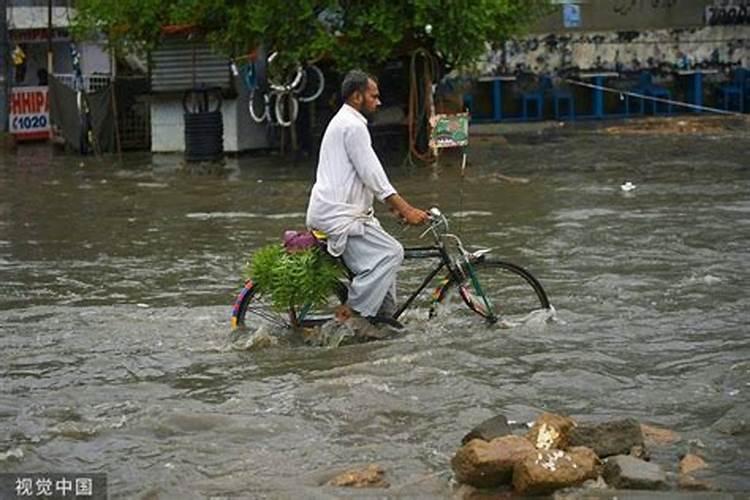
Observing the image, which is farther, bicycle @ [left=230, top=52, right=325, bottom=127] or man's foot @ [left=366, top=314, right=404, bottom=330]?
bicycle @ [left=230, top=52, right=325, bottom=127]

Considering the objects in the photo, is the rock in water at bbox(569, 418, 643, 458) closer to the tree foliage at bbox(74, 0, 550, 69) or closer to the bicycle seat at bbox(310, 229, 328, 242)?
the bicycle seat at bbox(310, 229, 328, 242)

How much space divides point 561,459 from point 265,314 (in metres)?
4.05

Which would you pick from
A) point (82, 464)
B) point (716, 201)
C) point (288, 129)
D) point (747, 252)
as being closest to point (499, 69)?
point (288, 129)

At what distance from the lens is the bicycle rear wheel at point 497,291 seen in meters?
9.89

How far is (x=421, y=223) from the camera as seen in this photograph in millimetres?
9344

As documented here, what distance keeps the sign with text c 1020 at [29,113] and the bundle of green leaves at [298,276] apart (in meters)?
21.8

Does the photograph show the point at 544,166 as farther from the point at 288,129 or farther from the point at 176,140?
the point at 176,140

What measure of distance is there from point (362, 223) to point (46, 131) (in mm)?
22738

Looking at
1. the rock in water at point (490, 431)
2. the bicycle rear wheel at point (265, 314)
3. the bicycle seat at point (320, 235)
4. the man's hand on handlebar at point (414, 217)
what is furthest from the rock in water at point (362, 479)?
the bicycle rear wheel at point (265, 314)

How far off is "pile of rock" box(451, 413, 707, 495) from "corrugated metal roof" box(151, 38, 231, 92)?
19745mm

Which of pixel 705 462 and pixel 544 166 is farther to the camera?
pixel 544 166

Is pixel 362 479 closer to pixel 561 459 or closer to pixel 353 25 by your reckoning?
pixel 561 459

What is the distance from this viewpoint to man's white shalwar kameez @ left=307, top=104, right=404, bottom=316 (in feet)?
30.2

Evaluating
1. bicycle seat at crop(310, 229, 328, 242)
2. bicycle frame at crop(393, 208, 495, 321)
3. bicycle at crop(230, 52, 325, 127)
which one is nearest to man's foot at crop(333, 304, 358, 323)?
bicycle frame at crop(393, 208, 495, 321)
